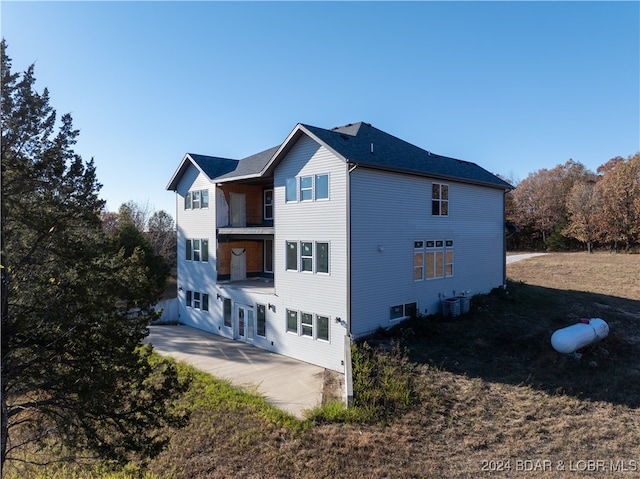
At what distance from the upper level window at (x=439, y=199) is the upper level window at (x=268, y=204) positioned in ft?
26.1

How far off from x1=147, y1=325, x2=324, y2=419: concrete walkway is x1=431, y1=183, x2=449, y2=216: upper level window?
349 inches

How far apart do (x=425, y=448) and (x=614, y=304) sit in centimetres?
1931

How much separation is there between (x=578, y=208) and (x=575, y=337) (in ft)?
137

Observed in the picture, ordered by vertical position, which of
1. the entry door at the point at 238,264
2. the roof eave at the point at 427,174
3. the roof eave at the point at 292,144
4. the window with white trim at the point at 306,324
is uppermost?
the roof eave at the point at 292,144

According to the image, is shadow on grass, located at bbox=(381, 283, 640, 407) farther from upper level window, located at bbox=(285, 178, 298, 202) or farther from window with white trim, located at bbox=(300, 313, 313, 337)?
upper level window, located at bbox=(285, 178, 298, 202)

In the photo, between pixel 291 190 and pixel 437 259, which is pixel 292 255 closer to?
pixel 291 190

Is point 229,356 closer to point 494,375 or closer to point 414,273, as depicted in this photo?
point 414,273

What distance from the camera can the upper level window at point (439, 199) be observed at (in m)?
18.5

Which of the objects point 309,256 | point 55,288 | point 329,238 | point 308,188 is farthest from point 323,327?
point 55,288

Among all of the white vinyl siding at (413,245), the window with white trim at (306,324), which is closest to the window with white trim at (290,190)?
the white vinyl siding at (413,245)

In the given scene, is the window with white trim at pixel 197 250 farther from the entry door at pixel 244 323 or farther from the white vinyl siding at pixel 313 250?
the white vinyl siding at pixel 313 250

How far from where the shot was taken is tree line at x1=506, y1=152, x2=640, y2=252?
1823 inches

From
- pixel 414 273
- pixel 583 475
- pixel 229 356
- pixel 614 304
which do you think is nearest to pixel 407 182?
pixel 414 273

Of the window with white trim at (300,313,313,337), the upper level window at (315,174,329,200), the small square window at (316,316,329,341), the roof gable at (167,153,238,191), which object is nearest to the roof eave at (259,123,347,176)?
the upper level window at (315,174,329,200)
